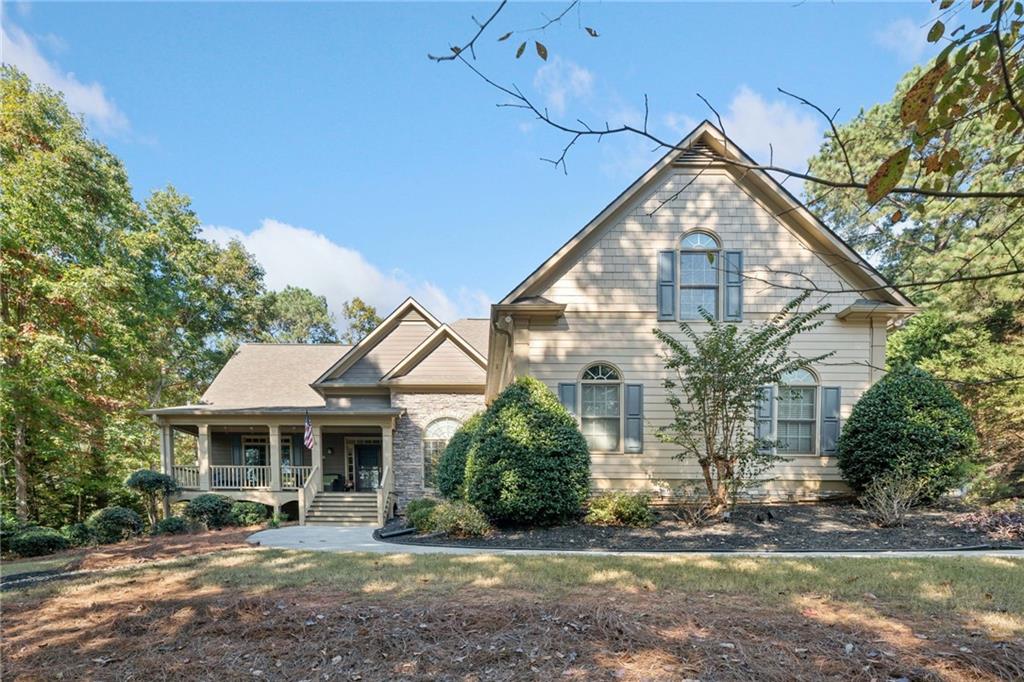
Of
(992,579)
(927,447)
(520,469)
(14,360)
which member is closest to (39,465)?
(14,360)

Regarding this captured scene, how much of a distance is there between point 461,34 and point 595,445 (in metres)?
8.68

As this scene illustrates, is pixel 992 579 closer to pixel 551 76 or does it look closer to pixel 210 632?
pixel 551 76

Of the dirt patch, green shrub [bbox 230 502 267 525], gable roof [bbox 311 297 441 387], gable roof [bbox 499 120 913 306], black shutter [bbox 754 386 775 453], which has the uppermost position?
gable roof [bbox 499 120 913 306]

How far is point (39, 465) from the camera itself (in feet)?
51.5

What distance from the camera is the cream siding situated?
9.87 meters

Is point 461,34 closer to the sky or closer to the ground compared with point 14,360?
closer to the sky

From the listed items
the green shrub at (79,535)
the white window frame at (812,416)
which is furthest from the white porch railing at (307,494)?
the white window frame at (812,416)

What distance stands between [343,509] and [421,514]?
4.99m

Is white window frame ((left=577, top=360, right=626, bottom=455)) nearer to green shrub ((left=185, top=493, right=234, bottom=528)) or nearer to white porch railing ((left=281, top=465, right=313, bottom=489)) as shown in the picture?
white porch railing ((left=281, top=465, right=313, bottom=489))

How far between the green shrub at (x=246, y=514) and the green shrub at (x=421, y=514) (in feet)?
18.3

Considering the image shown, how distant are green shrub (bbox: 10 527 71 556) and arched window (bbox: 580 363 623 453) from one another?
11.6m

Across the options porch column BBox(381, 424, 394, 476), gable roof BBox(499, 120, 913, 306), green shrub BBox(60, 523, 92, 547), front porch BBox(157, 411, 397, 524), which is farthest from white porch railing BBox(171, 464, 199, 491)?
gable roof BBox(499, 120, 913, 306)

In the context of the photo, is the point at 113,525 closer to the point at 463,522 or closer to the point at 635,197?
the point at 463,522

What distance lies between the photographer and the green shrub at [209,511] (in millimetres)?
13008
